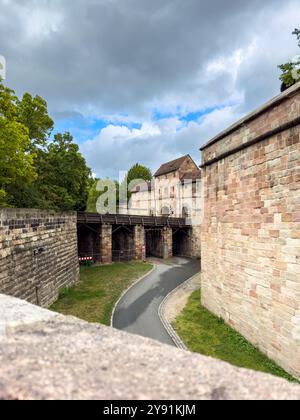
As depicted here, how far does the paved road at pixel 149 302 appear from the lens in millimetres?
10188

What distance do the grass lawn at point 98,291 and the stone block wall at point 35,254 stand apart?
702 mm

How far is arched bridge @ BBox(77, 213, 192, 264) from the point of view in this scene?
23828 millimetres

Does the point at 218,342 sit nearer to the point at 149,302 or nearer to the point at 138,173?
the point at 149,302

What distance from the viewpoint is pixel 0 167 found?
13.5m

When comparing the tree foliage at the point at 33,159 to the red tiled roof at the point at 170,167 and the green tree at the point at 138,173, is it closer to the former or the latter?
the red tiled roof at the point at 170,167

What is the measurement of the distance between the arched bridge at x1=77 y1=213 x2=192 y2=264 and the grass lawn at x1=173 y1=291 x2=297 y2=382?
42.3 feet

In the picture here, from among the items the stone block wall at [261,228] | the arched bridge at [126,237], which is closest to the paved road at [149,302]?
the stone block wall at [261,228]

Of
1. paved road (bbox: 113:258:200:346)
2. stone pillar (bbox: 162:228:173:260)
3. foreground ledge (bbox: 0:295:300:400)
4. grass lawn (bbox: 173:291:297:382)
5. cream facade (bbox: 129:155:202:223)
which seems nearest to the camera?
foreground ledge (bbox: 0:295:300:400)

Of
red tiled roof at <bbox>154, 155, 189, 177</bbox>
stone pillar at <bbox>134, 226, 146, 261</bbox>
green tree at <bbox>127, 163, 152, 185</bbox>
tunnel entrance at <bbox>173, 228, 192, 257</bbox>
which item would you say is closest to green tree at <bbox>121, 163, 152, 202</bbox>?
green tree at <bbox>127, 163, 152, 185</bbox>

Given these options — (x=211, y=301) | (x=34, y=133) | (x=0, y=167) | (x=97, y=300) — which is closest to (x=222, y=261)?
(x=211, y=301)

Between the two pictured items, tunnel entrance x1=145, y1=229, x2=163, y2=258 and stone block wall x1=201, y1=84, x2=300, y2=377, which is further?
tunnel entrance x1=145, y1=229, x2=163, y2=258

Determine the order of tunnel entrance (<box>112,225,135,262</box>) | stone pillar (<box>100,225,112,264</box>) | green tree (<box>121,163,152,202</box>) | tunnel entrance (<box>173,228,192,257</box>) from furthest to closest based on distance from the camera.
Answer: green tree (<box>121,163,152,202</box>) → tunnel entrance (<box>173,228,192,257</box>) → tunnel entrance (<box>112,225,135,262</box>) → stone pillar (<box>100,225,112,264</box>)

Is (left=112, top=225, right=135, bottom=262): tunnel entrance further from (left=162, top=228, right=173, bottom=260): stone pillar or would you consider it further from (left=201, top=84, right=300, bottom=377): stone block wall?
(left=201, top=84, right=300, bottom=377): stone block wall
